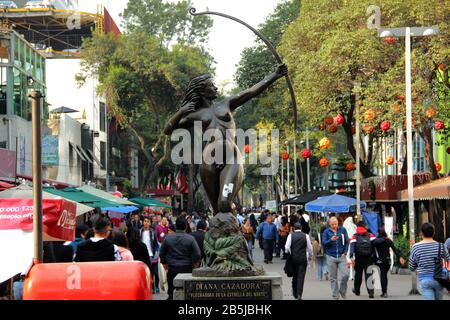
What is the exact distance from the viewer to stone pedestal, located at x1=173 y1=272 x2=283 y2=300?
12.0 meters

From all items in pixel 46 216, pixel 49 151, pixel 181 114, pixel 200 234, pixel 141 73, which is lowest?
pixel 200 234

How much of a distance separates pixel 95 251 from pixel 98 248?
0.05 m

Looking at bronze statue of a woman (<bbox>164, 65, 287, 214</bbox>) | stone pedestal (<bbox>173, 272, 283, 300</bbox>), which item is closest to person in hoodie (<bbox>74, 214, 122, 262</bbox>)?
stone pedestal (<bbox>173, 272, 283, 300</bbox>)

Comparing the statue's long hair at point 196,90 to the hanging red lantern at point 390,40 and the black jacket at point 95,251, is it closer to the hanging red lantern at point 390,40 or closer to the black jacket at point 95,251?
the black jacket at point 95,251

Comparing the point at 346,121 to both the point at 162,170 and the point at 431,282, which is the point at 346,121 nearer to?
the point at 431,282

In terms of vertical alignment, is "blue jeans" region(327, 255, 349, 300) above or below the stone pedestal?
below

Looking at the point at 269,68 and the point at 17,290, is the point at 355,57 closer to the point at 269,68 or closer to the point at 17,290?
the point at 269,68

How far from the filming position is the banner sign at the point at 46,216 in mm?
10711

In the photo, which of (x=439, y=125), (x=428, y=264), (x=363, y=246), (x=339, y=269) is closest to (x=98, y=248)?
(x=428, y=264)

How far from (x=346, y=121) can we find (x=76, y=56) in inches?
990

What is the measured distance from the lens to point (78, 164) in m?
55.2

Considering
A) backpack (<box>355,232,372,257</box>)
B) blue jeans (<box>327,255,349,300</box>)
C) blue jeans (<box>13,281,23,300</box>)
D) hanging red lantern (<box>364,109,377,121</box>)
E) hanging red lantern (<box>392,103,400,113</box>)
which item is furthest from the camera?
hanging red lantern (<box>364,109,377,121</box>)

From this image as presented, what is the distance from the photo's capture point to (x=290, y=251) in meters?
19.3

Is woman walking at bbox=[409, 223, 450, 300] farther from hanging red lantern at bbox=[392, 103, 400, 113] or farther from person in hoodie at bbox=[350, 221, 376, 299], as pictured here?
hanging red lantern at bbox=[392, 103, 400, 113]
